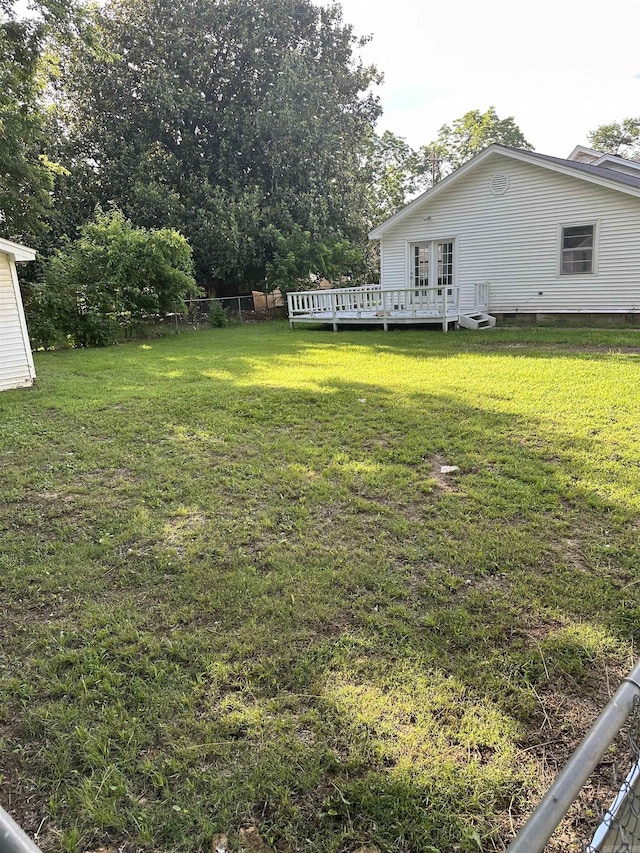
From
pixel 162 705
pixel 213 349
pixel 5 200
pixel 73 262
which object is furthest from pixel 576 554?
pixel 5 200

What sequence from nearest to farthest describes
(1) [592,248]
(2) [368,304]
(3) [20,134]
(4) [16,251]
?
(4) [16,251] < (1) [592,248] < (3) [20,134] < (2) [368,304]

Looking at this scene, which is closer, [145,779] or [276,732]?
[145,779]

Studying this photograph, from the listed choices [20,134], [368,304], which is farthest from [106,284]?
[368,304]

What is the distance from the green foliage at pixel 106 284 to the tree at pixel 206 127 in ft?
15.8

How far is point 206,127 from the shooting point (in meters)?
20.5

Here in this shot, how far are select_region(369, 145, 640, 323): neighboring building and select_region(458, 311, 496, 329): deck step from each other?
0.35 meters

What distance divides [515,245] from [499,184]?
1.62 m

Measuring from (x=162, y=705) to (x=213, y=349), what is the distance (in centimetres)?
1024

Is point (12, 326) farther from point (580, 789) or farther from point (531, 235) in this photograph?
point (531, 235)

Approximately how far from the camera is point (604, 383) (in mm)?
6016

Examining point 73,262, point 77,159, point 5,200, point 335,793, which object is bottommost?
point 335,793

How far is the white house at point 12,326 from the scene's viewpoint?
24.4ft

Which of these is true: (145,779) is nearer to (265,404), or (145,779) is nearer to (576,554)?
(576,554)

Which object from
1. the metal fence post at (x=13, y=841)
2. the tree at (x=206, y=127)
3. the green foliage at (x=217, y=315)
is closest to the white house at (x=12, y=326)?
the metal fence post at (x=13, y=841)
